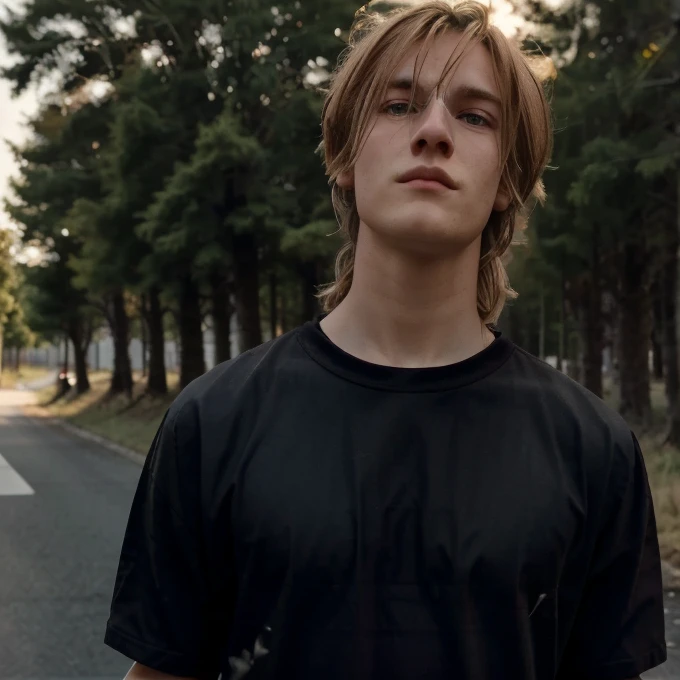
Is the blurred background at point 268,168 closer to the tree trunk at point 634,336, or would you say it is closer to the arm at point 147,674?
the tree trunk at point 634,336

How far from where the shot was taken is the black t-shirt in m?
1.66

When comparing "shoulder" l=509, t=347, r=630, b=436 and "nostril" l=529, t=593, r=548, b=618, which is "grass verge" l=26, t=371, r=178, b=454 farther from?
"nostril" l=529, t=593, r=548, b=618

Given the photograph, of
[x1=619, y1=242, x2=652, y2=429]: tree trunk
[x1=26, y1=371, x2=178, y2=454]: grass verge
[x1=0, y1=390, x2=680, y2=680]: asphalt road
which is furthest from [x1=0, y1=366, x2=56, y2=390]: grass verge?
[x1=0, y1=390, x2=680, y2=680]: asphalt road

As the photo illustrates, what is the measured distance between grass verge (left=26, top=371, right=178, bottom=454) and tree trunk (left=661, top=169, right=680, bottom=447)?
8.47 meters

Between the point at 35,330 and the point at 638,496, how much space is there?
50.8 metres

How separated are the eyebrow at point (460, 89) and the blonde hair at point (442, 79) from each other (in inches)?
0.6

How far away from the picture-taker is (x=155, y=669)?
177 centimetres

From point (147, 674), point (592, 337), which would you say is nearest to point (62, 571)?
point (147, 674)

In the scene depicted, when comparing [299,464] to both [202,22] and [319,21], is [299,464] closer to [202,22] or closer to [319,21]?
[319,21]

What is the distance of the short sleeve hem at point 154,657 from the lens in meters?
1.75

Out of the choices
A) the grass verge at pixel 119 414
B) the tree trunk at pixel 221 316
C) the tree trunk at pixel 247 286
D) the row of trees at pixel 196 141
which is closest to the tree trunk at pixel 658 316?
the row of trees at pixel 196 141

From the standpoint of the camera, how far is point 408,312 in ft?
6.07

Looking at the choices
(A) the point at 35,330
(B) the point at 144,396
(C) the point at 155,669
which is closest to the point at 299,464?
(C) the point at 155,669

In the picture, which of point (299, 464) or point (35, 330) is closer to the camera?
point (299, 464)
